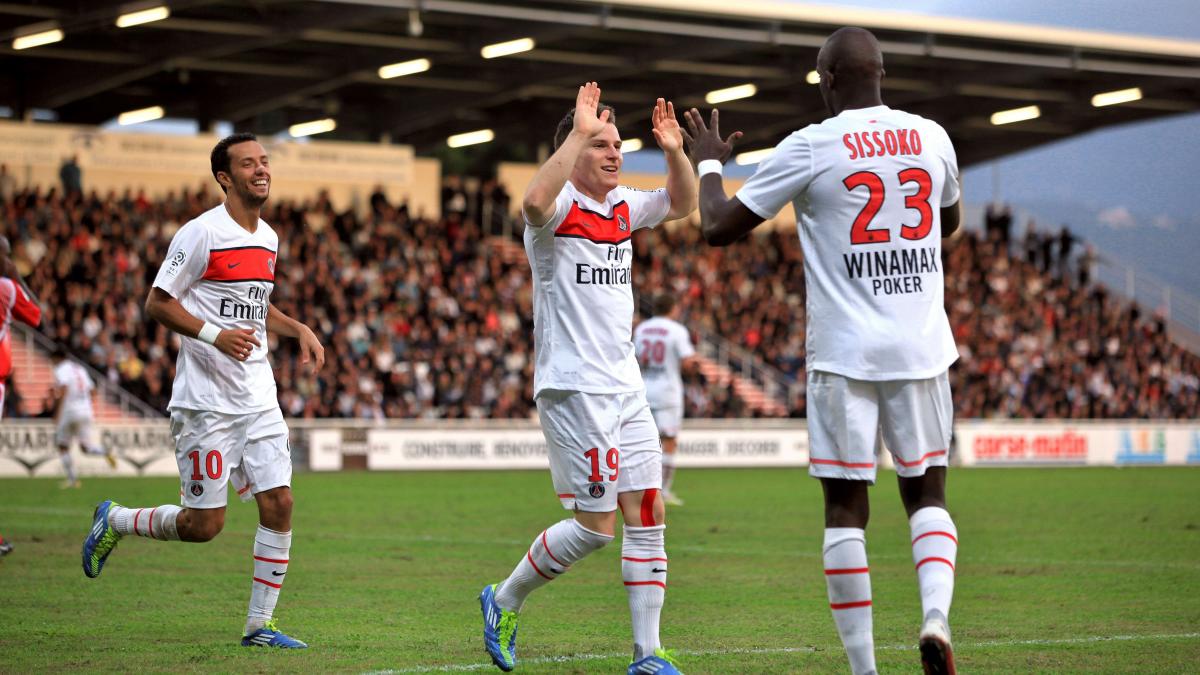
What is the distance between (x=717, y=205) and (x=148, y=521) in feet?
13.8

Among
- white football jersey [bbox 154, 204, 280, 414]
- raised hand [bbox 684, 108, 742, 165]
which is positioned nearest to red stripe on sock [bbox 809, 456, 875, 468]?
raised hand [bbox 684, 108, 742, 165]

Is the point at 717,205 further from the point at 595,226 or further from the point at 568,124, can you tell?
the point at 568,124

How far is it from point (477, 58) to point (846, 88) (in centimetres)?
3295

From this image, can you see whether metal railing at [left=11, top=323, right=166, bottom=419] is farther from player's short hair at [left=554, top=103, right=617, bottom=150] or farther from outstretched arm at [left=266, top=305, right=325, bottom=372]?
player's short hair at [left=554, top=103, right=617, bottom=150]

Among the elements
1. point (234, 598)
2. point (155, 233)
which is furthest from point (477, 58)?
point (234, 598)

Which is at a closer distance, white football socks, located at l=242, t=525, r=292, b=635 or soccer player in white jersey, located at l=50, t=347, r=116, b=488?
white football socks, located at l=242, t=525, r=292, b=635

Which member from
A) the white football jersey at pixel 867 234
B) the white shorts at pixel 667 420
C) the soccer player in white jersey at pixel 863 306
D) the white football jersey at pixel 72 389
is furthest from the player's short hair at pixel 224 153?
the white football jersey at pixel 72 389

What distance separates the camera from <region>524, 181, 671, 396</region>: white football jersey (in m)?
7.26

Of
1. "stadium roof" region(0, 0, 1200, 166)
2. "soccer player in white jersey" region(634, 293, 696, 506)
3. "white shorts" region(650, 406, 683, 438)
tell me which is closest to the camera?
"soccer player in white jersey" region(634, 293, 696, 506)

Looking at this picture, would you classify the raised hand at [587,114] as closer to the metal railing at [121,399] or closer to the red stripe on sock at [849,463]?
the red stripe on sock at [849,463]

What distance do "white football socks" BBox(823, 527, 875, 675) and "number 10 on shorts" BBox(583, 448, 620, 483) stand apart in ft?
5.05

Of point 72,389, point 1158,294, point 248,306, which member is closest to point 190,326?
point 248,306

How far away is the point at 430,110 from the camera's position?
43.2 metres

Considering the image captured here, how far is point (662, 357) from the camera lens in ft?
67.0
